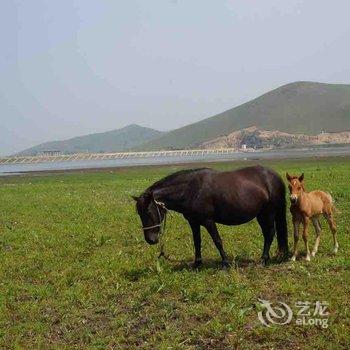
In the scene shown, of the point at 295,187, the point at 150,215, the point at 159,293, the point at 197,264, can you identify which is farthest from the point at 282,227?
the point at 159,293

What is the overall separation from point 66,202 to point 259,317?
21657 mm

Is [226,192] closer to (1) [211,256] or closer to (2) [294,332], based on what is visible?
(1) [211,256]

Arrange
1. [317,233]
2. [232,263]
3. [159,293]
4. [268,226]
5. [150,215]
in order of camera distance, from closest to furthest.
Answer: [159,293] → [150,215] → [232,263] → [268,226] → [317,233]

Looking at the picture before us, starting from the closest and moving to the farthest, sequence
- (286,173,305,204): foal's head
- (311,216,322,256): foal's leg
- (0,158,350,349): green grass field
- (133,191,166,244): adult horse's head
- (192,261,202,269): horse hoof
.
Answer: (0,158,350,349): green grass field
(286,173,305,204): foal's head
(133,191,166,244): adult horse's head
(192,261,202,269): horse hoof
(311,216,322,256): foal's leg

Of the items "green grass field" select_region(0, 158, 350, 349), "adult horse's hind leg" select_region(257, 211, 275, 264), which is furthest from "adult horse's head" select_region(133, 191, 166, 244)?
"adult horse's hind leg" select_region(257, 211, 275, 264)

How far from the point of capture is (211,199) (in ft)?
37.7

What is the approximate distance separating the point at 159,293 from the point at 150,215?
200 centimetres

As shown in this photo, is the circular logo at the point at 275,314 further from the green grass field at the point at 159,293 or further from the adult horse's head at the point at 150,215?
the adult horse's head at the point at 150,215

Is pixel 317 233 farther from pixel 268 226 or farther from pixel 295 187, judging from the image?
pixel 295 187

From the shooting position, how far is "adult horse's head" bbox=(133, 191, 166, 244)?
37.5 feet

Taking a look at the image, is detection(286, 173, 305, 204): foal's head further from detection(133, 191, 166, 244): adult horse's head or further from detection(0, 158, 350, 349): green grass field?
detection(133, 191, 166, 244): adult horse's head

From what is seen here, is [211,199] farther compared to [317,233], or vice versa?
[317,233]

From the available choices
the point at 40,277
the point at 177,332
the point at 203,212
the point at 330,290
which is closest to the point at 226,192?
the point at 203,212

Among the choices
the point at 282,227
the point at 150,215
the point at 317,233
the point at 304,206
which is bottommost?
the point at 317,233
